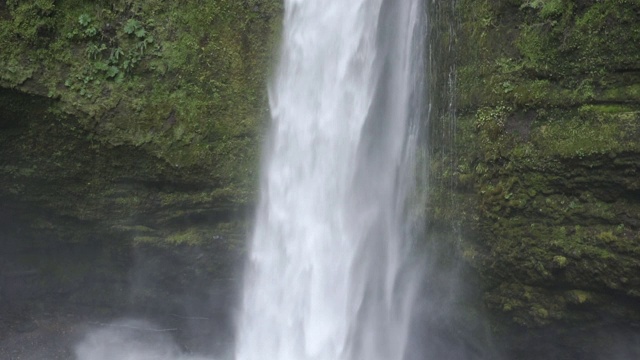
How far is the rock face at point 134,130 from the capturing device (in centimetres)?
707

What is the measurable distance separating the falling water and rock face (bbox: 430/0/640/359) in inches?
21.1

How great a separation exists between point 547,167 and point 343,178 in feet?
7.70

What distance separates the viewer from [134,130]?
7.29 meters

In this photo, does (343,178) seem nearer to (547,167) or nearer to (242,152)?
A: (242,152)

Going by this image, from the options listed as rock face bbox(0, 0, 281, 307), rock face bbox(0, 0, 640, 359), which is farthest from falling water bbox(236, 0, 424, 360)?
rock face bbox(0, 0, 281, 307)

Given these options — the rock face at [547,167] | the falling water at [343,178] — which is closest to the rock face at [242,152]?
the rock face at [547,167]

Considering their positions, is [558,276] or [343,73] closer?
[558,276]

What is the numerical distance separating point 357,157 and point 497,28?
2.09 m

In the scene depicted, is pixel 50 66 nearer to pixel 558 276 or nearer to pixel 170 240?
pixel 170 240

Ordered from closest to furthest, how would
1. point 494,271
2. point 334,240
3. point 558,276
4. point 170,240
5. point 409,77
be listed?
point 558,276, point 494,271, point 409,77, point 334,240, point 170,240

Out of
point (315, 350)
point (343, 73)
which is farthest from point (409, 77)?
point (315, 350)

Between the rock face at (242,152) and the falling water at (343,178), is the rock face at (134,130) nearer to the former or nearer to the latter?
the rock face at (242,152)

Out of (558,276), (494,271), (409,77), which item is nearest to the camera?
A: (558,276)

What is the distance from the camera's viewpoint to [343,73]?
7156 mm
